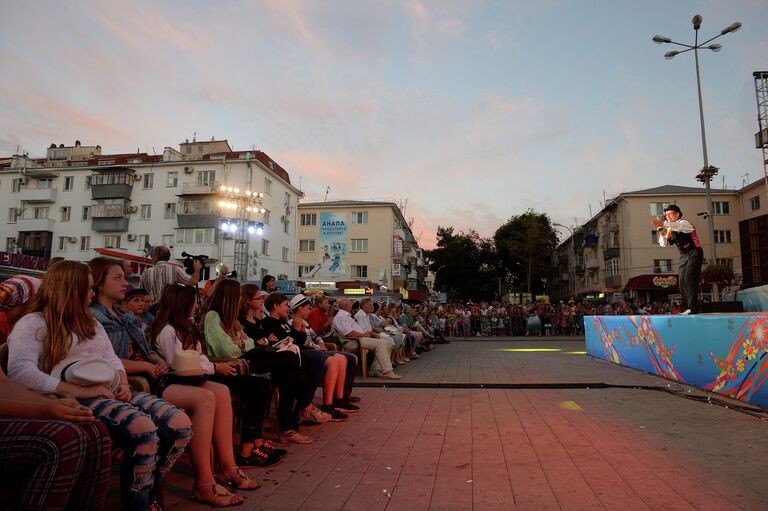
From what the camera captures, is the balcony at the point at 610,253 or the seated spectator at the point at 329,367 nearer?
the seated spectator at the point at 329,367

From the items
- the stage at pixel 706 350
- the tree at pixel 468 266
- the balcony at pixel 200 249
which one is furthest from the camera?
the tree at pixel 468 266

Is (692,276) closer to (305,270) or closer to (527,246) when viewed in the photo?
(305,270)

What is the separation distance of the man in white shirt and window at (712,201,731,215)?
47.3 m

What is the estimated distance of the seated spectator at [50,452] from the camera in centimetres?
194

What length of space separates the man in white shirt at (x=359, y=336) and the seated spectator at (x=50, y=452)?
6.32 meters

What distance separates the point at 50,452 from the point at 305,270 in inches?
1953

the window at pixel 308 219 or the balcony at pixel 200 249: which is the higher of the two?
the window at pixel 308 219

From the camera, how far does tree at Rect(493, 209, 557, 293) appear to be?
185 ft

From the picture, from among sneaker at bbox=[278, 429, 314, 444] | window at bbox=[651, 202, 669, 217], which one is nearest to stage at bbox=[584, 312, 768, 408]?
sneaker at bbox=[278, 429, 314, 444]

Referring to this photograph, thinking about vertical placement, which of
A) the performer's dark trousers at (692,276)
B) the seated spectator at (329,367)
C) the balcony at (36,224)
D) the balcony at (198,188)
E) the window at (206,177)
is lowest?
the seated spectator at (329,367)

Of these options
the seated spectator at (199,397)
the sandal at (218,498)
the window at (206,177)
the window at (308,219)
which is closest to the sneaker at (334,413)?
the seated spectator at (199,397)

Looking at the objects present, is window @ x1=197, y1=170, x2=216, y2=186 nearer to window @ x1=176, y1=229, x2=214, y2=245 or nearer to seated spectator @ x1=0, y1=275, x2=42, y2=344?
window @ x1=176, y1=229, x2=214, y2=245

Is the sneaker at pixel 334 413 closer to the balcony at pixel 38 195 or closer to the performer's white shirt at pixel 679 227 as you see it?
the performer's white shirt at pixel 679 227

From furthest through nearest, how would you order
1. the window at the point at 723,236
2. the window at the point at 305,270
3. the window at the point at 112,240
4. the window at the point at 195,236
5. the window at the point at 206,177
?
the window at the point at 305,270
the window at the point at 723,236
the window at the point at 112,240
the window at the point at 206,177
the window at the point at 195,236
